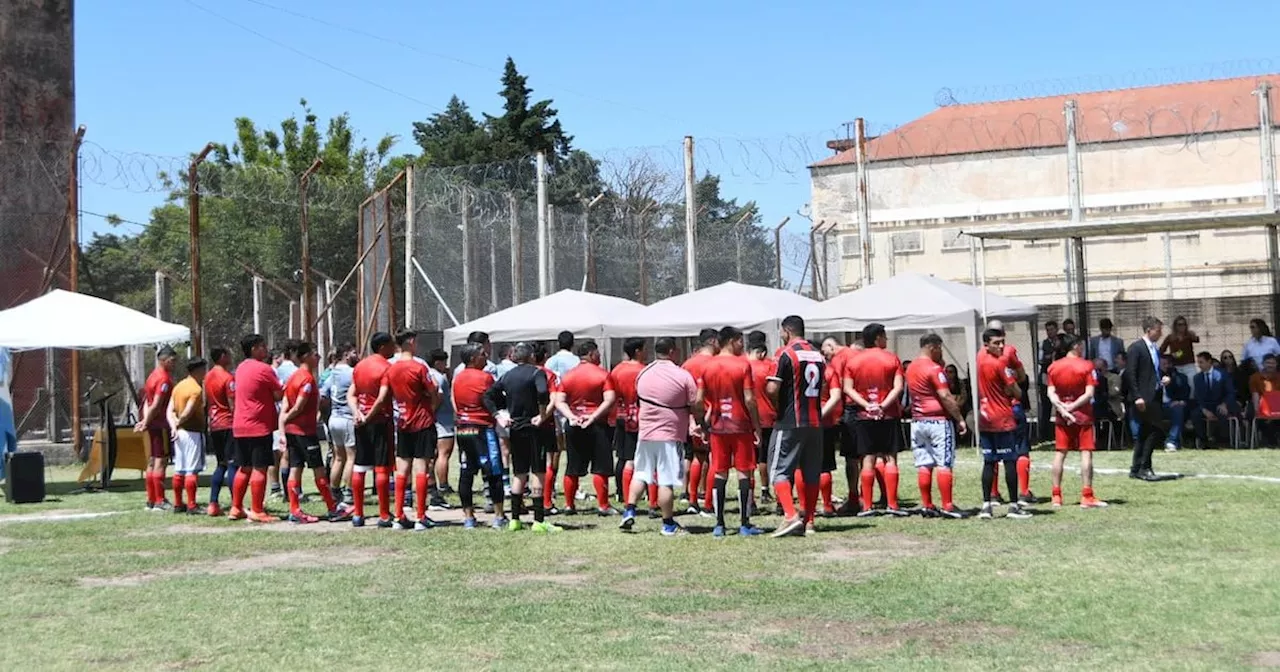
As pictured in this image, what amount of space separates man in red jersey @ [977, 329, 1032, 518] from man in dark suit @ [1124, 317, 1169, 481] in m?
3.24

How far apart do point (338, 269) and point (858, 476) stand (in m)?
39.1

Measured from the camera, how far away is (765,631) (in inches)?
311

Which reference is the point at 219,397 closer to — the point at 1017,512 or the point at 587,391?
the point at 587,391

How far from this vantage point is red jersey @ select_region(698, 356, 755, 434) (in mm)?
12133

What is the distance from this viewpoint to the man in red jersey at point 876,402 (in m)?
13.0

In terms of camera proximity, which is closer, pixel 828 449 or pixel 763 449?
pixel 828 449

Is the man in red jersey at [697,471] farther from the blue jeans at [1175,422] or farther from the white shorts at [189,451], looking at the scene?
the blue jeans at [1175,422]

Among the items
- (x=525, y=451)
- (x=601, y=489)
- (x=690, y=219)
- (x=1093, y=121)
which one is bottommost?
(x=601, y=489)

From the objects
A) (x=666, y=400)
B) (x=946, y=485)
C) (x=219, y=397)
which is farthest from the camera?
(x=219, y=397)

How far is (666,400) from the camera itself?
1240 cm

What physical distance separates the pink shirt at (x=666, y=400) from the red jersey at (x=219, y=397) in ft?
15.6

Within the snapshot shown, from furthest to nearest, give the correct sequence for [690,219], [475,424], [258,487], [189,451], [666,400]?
[690,219] < [189,451] < [258,487] < [475,424] < [666,400]

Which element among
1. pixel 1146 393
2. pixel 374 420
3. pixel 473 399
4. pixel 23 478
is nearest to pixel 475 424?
pixel 473 399

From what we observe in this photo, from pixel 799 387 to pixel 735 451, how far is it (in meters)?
0.74
